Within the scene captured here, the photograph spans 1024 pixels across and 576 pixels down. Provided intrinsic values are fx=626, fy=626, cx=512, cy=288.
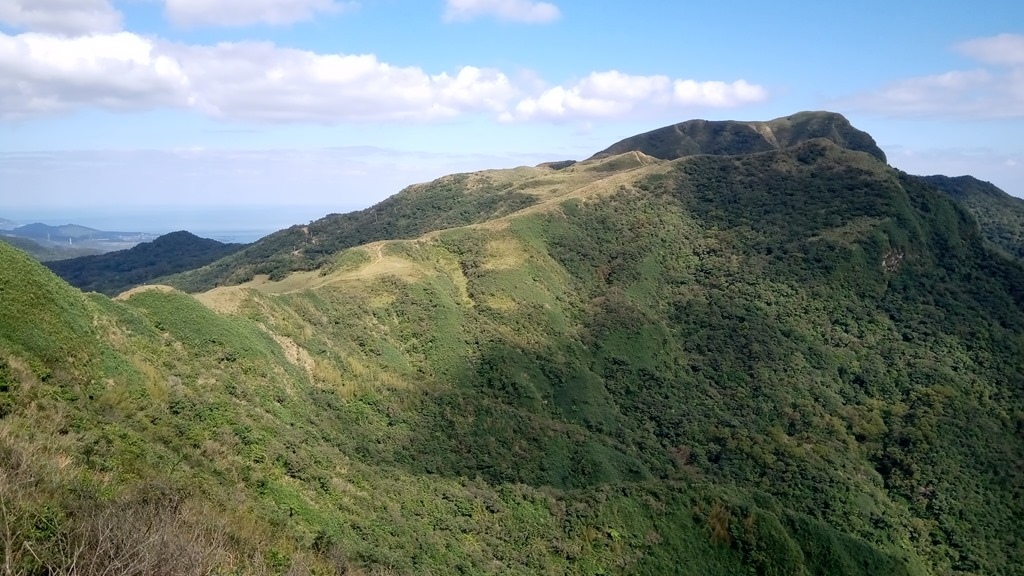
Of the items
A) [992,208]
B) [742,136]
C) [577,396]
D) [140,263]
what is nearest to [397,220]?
[140,263]

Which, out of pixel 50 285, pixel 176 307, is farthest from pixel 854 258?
pixel 50 285

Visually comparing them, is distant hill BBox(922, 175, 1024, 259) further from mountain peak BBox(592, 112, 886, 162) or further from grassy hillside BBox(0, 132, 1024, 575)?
grassy hillside BBox(0, 132, 1024, 575)

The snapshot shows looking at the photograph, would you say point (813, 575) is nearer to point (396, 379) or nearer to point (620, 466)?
point (620, 466)

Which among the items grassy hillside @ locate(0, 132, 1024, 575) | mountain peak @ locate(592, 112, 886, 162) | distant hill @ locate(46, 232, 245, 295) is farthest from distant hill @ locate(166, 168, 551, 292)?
mountain peak @ locate(592, 112, 886, 162)

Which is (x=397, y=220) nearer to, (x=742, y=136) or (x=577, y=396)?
(x=577, y=396)

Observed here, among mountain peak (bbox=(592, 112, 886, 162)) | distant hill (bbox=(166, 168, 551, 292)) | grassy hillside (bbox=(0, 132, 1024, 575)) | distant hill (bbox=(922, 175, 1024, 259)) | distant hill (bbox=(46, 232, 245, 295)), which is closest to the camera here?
grassy hillside (bbox=(0, 132, 1024, 575))
